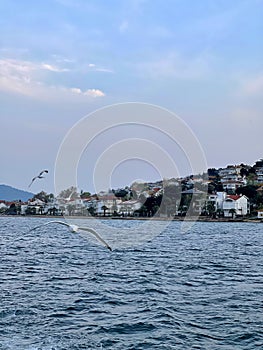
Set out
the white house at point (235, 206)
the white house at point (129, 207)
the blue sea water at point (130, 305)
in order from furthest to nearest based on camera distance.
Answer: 1. the white house at point (129, 207)
2. the white house at point (235, 206)
3. the blue sea water at point (130, 305)

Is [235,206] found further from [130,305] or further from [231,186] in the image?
[130,305]

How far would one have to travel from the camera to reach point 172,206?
408ft

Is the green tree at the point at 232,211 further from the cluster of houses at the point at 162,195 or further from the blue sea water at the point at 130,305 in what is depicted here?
the blue sea water at the point at 130,305

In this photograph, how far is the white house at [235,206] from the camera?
370 feet

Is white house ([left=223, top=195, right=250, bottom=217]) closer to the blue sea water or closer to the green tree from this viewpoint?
the green tree

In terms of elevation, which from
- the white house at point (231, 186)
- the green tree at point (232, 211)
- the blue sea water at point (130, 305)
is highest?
the white house at point (231, 186)

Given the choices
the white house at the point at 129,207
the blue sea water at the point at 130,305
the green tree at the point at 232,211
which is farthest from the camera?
the white house at the point at 129,207

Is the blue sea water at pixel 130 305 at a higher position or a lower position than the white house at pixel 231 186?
lower

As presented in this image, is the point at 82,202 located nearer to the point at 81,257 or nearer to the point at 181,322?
the point at 81,257

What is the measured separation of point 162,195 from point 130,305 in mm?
112824

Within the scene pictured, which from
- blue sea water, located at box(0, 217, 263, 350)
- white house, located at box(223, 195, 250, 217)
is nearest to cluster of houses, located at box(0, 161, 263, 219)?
white house, located at box(223, 195, 250, 217)

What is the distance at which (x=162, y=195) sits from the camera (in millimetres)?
128750

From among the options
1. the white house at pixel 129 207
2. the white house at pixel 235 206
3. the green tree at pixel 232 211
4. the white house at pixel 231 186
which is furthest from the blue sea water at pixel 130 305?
the white house at pixel 231 186

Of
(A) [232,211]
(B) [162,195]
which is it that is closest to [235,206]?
(A) [232,211]
